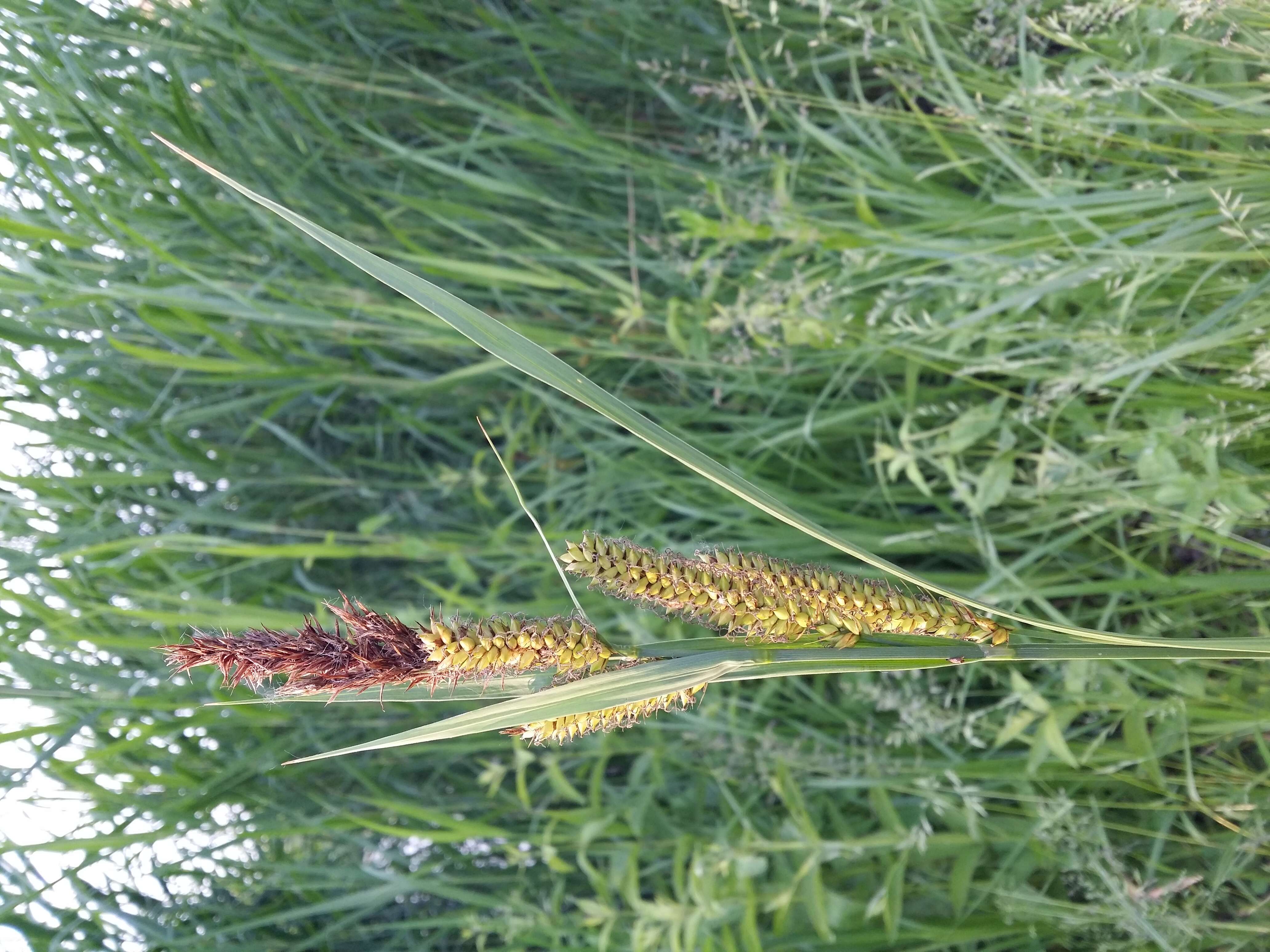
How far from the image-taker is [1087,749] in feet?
7.33

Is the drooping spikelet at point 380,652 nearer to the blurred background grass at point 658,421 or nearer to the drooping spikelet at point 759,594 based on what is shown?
the drooping spikelet at point 759,594

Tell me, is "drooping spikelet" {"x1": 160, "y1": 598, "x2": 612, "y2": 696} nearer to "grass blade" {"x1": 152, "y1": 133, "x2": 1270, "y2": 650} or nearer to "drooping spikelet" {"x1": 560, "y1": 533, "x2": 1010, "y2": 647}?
"drooping spikelet" {"x1": 560, "y1": 533, "x2": 1010, "y2": 647}

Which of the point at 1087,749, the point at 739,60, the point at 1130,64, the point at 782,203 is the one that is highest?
the point at 739,60

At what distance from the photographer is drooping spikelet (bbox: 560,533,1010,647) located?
3.40 feet

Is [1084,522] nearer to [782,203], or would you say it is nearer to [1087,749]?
[1087,749]

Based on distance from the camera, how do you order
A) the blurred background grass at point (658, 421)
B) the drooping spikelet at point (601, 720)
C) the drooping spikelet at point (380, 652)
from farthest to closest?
1. the blurred background grass at point (658, 421)
2. the drooping spikelet at point (601, 720)
3. the drooping spikelet at point (380, 652)

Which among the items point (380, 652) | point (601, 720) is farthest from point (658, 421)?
point (380, 652)

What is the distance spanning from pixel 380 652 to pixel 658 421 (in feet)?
6.25

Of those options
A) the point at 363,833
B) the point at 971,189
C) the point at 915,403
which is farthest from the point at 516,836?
the point at 971,189

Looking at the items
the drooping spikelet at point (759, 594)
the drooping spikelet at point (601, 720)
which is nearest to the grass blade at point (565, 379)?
the drooping spikelet at point (759, 594)

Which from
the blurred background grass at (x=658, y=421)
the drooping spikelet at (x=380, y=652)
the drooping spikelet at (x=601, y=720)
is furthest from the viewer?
the blurred background grass at (x=658, y=421)

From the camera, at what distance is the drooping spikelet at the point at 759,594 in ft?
3.40

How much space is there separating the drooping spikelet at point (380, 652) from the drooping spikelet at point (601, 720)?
8 cm

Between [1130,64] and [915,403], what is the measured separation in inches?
38.1
